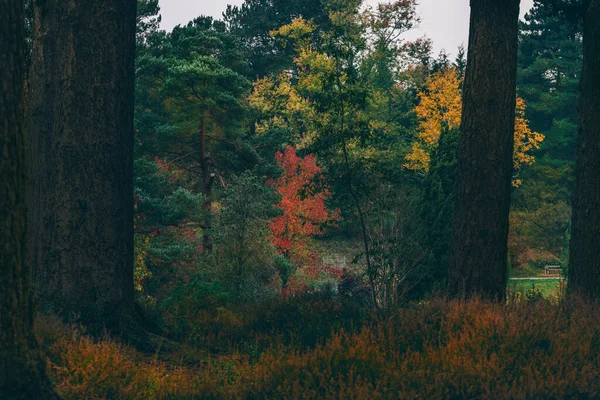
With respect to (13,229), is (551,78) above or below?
above

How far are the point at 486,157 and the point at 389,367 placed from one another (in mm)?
3909

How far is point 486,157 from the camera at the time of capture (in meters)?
8.23

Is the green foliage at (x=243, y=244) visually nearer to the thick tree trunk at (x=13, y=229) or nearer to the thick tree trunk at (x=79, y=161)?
the thick tree trunk at (x=79, y=161)

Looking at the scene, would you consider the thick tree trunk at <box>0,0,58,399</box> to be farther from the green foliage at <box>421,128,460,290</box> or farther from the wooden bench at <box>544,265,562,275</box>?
the wooden bench at <box>544,265,562,275</box>

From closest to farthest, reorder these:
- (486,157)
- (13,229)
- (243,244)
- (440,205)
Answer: (13,229), (486,157), (440,205), (243,244)

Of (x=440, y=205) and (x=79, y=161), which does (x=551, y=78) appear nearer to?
(x=440, y=205)

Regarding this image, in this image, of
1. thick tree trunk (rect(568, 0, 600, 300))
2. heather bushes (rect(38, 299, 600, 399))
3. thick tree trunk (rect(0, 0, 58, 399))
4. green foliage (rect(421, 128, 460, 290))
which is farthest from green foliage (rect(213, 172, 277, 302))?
thick tree trunk (rect(0, 0, 58, 399))

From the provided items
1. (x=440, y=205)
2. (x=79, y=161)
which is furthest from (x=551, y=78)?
(x=79, y=161)

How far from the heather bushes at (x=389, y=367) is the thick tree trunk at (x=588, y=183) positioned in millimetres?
2186

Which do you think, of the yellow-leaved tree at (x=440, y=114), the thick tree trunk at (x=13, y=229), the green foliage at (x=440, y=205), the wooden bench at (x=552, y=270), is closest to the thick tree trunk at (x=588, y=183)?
the thick tree trunk at (x=13, y=229)

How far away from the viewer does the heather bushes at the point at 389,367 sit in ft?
16.3

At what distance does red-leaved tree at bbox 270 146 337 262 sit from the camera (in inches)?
1262

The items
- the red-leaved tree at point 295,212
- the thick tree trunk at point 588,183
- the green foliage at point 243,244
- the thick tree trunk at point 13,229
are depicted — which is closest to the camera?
the thick tree trunk at point 13,229

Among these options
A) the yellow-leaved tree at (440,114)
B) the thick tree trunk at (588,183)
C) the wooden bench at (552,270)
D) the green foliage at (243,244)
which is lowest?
the wooden bench at (552,270)
